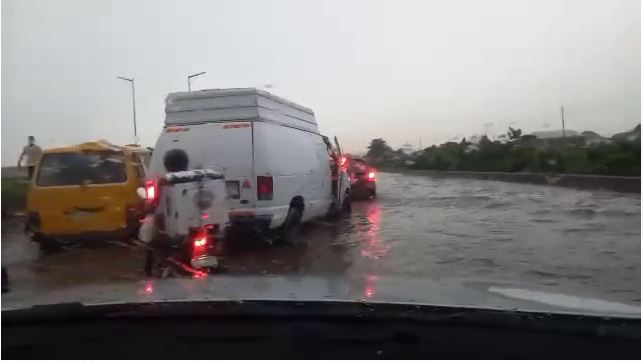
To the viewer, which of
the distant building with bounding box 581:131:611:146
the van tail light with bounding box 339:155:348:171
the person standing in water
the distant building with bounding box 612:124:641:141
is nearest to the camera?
the distant building with bounding box 612:124:641:141

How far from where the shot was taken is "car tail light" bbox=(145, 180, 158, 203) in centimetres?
591

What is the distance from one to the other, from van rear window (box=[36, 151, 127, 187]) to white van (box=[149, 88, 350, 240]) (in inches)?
22.6

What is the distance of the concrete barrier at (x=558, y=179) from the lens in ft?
26.8

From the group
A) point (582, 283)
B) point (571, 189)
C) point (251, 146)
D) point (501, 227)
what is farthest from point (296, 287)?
point (571, 189)

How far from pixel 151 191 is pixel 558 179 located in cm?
630

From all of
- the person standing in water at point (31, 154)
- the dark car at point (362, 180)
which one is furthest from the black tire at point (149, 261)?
the dark car at point (362, 180)

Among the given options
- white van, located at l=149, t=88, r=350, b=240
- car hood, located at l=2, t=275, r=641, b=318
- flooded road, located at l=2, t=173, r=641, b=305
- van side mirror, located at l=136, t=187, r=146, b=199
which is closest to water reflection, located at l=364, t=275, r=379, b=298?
car hood, located at l=2, t=275, r=641, b=318

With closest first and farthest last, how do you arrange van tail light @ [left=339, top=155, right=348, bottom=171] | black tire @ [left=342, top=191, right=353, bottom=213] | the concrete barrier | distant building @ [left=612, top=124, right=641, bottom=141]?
distant building @ [left=612, top=124, right=641, bottom=141] < the concrete barrier < van tail light @ [left=339, top=155, right=348, bottom=171] < black tire @ [left=342, top=191, right=353, bottom=213]

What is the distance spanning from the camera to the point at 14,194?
15.9 feet

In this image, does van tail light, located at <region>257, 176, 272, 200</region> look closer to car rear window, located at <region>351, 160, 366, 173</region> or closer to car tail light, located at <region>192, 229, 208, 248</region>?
car tail light, located at <region>192, 229, 208, 248</region>

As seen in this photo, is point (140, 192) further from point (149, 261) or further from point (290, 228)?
point (290, 228)

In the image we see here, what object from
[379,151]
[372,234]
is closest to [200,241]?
[379,151]

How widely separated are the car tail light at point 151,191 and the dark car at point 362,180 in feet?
17.2

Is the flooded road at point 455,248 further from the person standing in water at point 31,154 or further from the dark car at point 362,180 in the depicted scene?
the person standing in water at point 31,154
